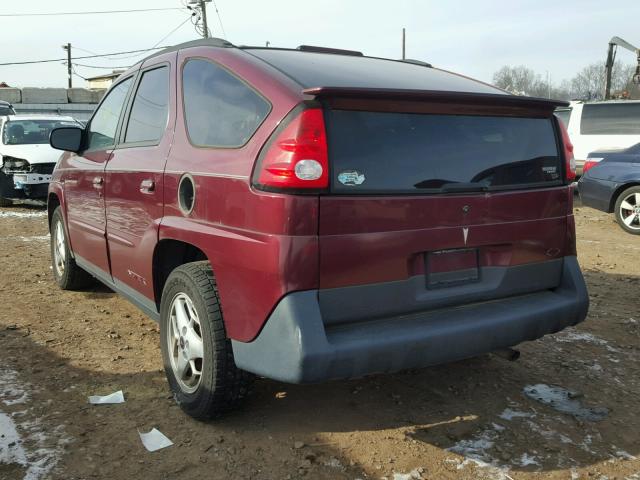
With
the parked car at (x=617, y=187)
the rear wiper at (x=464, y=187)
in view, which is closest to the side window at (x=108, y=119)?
the rear wiper at (x=464, y=187)

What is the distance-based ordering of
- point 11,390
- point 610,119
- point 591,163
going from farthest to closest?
1. point 610,119
2. point 591,163
3. point 11,390

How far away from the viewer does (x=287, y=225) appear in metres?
2.28

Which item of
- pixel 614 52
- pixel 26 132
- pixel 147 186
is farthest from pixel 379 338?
pixel 614 52

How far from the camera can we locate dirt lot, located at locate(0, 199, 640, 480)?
2588 millimetres

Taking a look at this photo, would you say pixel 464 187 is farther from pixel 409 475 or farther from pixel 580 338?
pixel 580 338

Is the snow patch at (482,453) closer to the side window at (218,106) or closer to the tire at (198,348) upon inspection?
the tire at (198,348)

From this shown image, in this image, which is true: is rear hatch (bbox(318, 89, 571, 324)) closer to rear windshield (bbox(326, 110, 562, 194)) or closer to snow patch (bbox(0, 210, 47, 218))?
rear windshield (bbox(326, 110, 562, 194))

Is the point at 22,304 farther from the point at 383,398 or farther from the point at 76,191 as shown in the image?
the point at 383,398

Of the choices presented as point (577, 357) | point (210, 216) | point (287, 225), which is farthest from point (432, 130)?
point (577, 357)

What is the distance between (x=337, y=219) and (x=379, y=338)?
0.53 m

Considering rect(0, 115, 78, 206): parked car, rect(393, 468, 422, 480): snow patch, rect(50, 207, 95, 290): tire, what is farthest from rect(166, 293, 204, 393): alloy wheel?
rect(0, 115, 78, 206): parked car

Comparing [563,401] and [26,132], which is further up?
[26,132]

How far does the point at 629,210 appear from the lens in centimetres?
848

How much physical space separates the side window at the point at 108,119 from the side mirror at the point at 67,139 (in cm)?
9
